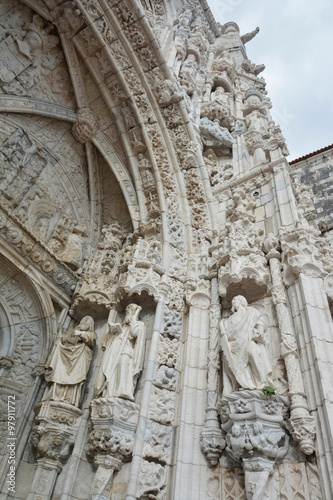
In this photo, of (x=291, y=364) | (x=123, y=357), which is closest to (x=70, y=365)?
(x=123, y=357)

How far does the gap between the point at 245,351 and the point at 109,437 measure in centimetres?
152

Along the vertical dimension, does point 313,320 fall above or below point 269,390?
above

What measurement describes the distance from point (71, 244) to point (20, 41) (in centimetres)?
304

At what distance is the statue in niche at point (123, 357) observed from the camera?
3.99m

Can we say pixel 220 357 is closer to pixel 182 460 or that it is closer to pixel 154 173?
pixel 182 460

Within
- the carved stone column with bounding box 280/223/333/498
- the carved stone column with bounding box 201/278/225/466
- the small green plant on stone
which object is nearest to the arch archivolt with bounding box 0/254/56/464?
the carved stone column with bounding box 201/278/225/466

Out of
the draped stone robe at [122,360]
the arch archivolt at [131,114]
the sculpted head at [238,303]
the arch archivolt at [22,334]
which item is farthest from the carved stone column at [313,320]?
the arch archivolt at [22,334]

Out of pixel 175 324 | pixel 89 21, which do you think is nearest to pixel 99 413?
pixel 175 324

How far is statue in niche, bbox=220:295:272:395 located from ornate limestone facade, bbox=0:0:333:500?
19 millimetres

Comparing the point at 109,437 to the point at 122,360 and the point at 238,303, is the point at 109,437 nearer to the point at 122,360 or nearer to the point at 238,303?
the point at 122,360

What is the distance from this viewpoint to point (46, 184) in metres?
6.01

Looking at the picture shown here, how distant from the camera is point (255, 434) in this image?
3.24 metres

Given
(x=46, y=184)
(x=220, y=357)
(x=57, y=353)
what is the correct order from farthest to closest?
(x=46, y=184)
(x=57, y=353)
(x=220, y=357)

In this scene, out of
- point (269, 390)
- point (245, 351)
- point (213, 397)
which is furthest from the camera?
point (213, 397)
